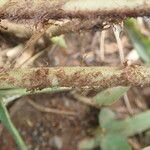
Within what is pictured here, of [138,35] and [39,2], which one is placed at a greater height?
[39,2]

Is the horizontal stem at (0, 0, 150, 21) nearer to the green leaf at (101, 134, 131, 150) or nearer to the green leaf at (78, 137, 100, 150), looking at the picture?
the green leaf at (101, 134, 131, 150)

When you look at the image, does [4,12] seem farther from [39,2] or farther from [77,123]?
[77,123]

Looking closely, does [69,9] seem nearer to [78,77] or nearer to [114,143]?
[78,77]

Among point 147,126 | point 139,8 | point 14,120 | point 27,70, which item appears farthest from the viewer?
point 14,120

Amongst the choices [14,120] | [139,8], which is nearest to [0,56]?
[14,120]

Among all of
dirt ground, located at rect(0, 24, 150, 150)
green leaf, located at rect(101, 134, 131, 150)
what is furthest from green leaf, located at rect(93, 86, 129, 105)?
dirt ground, located at rect(0, 24, 150, 150)

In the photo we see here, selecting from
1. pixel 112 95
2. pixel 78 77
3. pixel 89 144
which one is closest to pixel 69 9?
pixel 78 77
